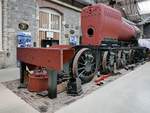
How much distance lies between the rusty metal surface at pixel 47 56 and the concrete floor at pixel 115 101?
72 cm

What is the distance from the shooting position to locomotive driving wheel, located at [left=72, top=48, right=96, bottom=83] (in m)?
4.56

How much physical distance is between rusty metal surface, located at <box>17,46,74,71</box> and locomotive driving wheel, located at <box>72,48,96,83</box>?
49 cm

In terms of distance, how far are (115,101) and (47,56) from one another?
142cm

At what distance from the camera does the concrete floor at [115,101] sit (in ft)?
9.42

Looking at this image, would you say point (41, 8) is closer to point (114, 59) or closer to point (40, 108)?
point (114, 59)

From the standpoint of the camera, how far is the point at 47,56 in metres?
3.37

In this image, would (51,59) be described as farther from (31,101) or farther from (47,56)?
(31,101)

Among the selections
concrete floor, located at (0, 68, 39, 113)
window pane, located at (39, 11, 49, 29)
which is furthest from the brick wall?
concrete floor, located at (0, 68, 39, 113)

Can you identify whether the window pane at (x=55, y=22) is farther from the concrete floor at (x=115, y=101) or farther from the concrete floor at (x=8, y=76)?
the concrete floor at (x=115, y=101)

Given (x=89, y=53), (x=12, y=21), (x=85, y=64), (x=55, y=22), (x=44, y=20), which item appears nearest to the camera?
(x=85, y=64)

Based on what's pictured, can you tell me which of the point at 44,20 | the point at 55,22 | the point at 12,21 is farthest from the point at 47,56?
the point at 55,22

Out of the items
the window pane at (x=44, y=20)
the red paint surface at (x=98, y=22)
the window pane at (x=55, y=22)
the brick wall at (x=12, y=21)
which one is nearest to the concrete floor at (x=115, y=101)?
the red paint surface at (x=98, y=22)

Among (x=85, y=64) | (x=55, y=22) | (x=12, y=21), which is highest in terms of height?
(x=55, y=22)

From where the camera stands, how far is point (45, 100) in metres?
3.29
